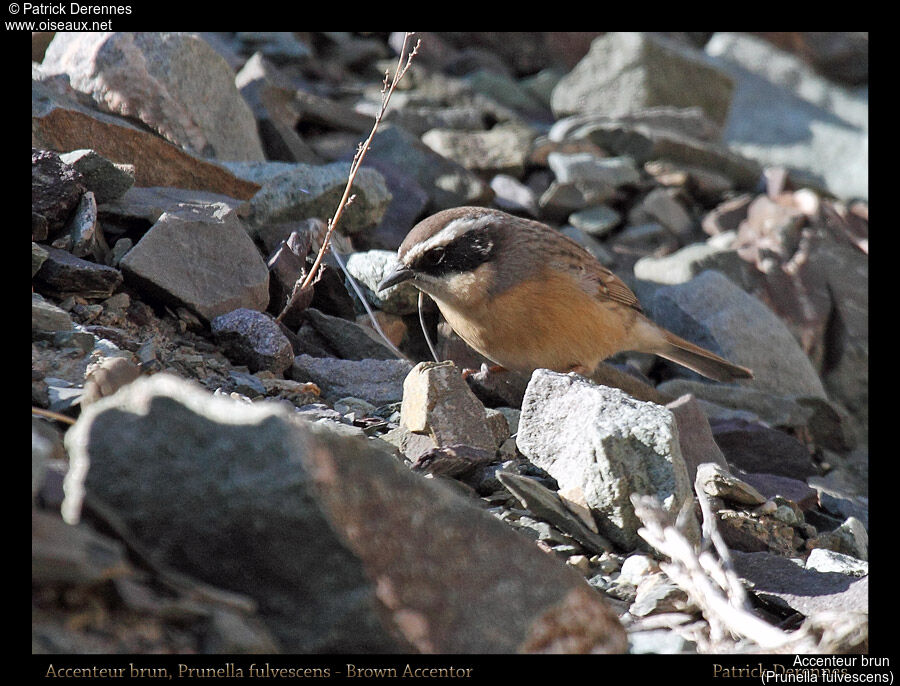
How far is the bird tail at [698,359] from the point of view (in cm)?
775

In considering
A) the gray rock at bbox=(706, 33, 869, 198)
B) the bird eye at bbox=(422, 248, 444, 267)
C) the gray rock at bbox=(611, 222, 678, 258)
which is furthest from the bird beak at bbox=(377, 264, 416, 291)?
the gray rock at bbox=(706, 33, 869, 198)

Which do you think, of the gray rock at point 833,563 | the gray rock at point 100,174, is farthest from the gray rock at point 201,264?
the gray rock at point 833,563

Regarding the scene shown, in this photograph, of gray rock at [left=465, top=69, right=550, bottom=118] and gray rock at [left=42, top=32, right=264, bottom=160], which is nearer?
gray rock at [left=42, top=32, right=264, bottom=160]

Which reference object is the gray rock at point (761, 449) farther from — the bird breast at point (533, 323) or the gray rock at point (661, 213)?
the gray rock at point (661, 213)

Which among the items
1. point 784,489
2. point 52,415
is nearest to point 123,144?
point 52,415

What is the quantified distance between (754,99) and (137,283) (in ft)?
38.2

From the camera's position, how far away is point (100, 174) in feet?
18.2

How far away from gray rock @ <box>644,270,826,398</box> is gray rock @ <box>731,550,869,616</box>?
4.39m

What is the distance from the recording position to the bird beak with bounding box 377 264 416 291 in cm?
592

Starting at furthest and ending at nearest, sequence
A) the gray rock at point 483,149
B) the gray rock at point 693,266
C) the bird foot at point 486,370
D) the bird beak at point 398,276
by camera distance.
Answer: the gray rock at point 483,149
the gray rock at point 693,266
the bird foot at point 486,370
the bird beak at point 398,276

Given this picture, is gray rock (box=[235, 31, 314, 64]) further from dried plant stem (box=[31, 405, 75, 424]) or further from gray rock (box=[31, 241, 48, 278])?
dried plant stem (box=[31, 405, 75, 424])

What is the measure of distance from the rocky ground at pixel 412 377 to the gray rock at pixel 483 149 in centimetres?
4

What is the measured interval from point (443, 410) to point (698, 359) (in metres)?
3.73

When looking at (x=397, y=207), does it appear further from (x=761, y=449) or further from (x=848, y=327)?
(x=848, y=327)
